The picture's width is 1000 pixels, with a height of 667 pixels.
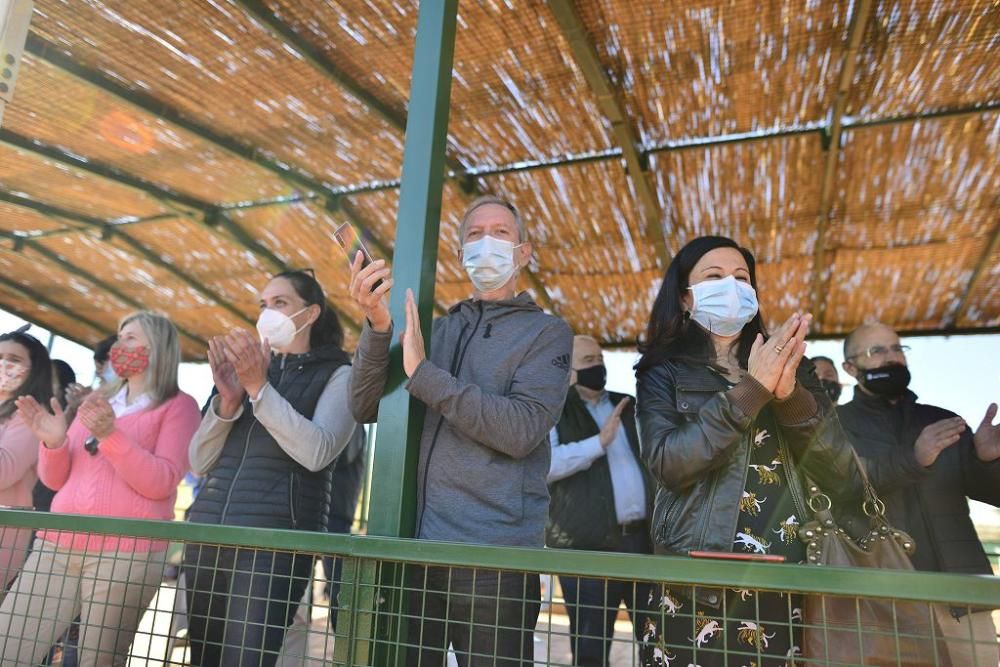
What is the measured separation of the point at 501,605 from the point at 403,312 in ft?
2.49

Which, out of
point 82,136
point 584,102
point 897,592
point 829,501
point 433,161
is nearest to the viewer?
point 897,592

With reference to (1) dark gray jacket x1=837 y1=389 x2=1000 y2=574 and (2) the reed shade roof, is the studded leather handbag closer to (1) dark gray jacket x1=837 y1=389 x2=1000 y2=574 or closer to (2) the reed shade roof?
(1) dark gray jacket x1=837 y1=389 x2=1000 y2=574

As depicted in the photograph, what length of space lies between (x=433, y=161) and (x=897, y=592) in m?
1.47

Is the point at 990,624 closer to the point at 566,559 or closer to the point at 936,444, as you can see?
the point at 936,444

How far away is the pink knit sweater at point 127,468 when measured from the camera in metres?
2.52

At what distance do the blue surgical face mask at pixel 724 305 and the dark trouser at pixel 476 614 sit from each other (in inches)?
30.4

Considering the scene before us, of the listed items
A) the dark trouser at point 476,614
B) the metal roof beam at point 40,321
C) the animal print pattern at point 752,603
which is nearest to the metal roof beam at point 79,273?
the metal roof beam at point 40,321

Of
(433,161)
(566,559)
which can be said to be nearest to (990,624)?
(566,559)

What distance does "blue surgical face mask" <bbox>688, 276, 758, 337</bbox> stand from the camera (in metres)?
1.93

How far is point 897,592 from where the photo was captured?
1.17 meters

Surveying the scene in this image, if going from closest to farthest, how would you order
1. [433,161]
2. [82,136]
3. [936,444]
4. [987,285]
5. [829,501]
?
[829,501], [433,161], [936,444], [82,136], [987,285]

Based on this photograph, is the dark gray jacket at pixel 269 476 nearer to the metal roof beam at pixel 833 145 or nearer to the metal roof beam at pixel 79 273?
the metal roof beam at pixel 833 145

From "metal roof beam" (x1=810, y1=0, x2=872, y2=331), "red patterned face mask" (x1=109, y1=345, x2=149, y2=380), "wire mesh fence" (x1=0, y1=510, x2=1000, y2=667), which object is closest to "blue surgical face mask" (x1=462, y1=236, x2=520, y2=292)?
"wire mesh fence" (x1=0, y1=510, x2=1000, y2=667)

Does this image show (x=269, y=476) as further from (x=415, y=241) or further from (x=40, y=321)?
(x=40, y=321)
